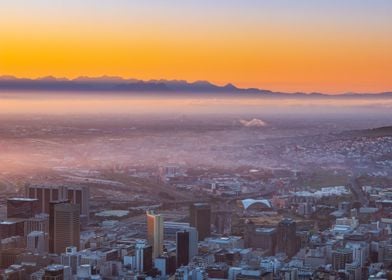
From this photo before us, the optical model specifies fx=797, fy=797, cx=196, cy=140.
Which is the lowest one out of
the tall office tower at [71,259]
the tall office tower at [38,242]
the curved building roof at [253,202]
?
the tall office tower at [71,259]

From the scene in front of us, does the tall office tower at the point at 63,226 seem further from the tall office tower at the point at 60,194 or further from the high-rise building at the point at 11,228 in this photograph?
the tall office tower at the point at 60,194

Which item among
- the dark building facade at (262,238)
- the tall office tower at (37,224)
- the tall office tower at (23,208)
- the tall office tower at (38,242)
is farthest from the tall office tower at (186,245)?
the tall office tower at (23,208)

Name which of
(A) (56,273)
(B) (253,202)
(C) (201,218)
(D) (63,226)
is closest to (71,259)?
(A) (56,273)

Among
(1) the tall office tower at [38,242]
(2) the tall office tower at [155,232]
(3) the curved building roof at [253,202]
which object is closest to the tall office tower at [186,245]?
(2) the tall office tower at [155,232]

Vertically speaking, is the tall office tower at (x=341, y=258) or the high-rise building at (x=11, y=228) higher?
A: the high-rise building at (x=11, y=228)

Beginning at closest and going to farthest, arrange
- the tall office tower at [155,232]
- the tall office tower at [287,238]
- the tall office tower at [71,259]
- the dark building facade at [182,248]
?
1. the tall office tower at [71,259]
2. the dark building facade at [182,248]
3. the tall office tower at [155,232]
4. the tall office tower at [287,238]

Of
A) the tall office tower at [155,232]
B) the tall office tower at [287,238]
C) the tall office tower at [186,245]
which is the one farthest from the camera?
the tall office tower at [287,238]

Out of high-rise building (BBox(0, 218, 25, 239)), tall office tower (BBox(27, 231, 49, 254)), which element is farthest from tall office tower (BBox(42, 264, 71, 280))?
high-rise building (BBox(0, 218, 25, 239))

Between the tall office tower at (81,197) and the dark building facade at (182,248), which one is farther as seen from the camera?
the tall office tower at (81,197)
